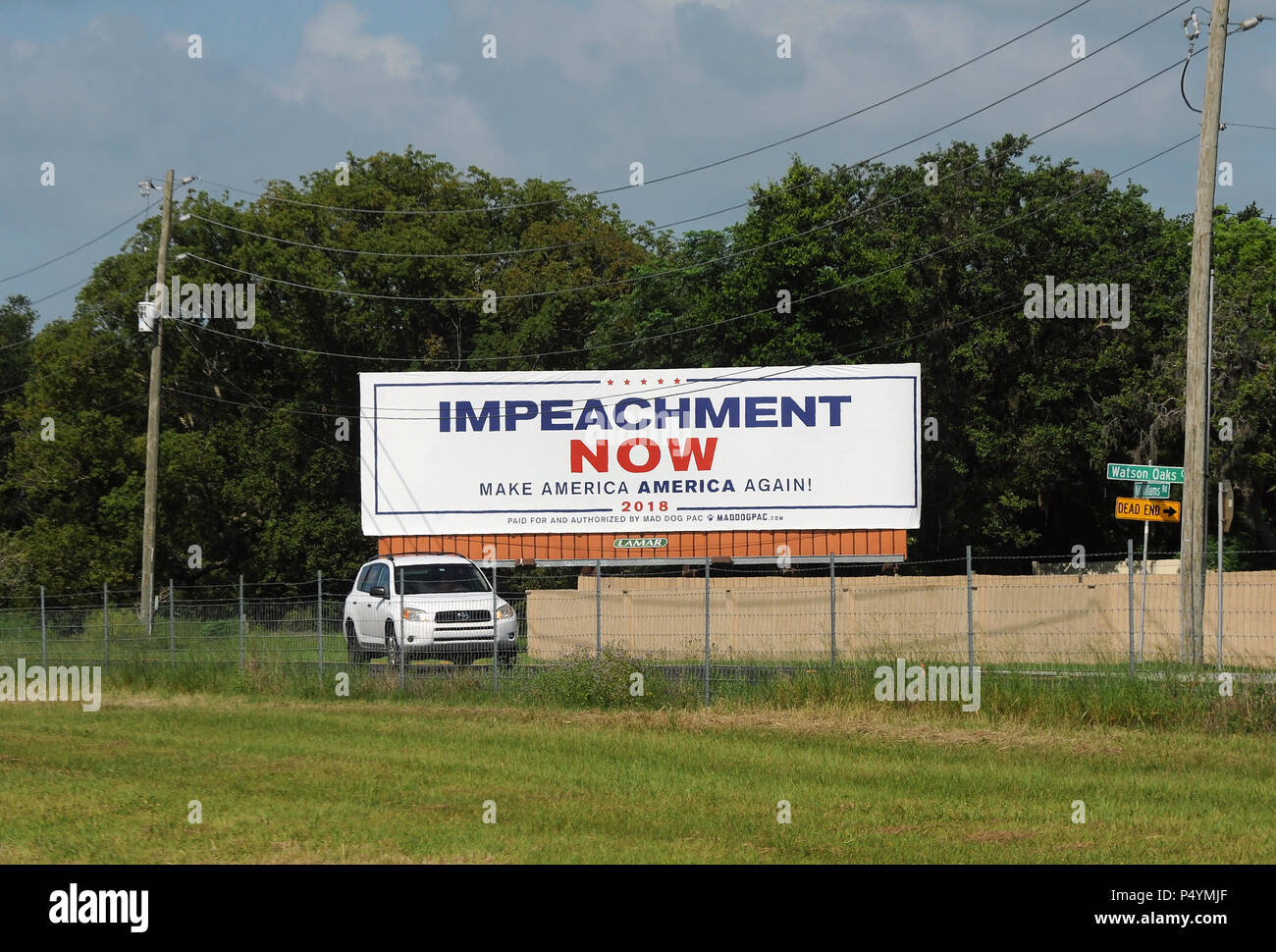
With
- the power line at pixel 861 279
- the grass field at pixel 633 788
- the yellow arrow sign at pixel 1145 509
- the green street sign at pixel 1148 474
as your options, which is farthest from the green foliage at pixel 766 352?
the grass field at pixel 633 788

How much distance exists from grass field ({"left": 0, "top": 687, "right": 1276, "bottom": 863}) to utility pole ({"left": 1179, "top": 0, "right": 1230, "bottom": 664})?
472 centimetres

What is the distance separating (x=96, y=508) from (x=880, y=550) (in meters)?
28.7

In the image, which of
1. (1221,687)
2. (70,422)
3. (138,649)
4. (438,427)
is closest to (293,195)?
(70,422)

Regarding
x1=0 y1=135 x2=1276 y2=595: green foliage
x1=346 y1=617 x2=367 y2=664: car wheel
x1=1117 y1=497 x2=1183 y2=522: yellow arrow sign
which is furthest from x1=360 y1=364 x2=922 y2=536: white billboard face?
x1=1117 y1=497 x2=1183 y2=522: yellow arrow sign

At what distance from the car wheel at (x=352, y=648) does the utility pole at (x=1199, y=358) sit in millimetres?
12020

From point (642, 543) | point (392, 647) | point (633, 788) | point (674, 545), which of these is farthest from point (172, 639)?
point (674, 545)

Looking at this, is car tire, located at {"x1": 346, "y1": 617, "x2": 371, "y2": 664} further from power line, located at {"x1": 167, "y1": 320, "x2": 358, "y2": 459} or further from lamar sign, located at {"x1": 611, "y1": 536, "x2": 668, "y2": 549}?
power line, located at {"x1": 167, "y1": 320, "x2": 358, "y2": 459}

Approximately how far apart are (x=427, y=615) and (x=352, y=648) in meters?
2.27

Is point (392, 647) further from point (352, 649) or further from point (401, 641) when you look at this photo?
point (401, 641)

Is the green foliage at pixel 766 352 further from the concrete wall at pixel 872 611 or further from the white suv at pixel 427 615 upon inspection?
the white suv at pixel 427 615

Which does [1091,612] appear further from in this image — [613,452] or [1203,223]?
[613,452]

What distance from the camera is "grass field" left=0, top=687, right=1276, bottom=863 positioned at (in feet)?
33.7

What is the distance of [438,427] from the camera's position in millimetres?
38094
